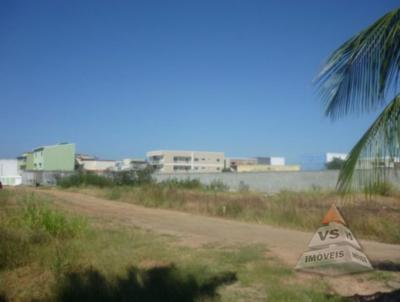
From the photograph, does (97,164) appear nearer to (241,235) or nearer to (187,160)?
(187,160)

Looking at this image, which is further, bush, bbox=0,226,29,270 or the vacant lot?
bush, bbox=0,226,29,270

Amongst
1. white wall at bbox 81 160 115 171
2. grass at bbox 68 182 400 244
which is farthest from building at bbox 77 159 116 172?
grass at bbox 68 182 400 244

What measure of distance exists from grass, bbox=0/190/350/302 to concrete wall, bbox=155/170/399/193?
26.0 meters

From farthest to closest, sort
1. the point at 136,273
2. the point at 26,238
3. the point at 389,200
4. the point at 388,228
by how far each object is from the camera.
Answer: the point at 389,200 → the point at 388,228 → the point at 26,238 → the point at 136,273

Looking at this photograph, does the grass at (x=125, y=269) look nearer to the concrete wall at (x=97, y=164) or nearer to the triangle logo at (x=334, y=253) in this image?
the triangle logo at (x=334, y=253)

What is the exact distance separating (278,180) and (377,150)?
3460 centimetres

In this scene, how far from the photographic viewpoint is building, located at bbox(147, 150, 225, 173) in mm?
109000

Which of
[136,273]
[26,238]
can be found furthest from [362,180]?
[26,238]

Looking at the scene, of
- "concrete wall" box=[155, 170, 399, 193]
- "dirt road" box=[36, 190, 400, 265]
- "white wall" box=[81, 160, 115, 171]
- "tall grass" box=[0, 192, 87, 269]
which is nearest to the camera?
"tall grass" box=[0, 192, 87, 269]

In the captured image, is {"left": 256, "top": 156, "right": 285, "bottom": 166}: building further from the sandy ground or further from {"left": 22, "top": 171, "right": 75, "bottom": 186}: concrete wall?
the sandy ground

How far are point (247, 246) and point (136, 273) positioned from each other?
3435 millimetres

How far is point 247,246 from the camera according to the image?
9578mm

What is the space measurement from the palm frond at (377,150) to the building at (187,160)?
334 ft

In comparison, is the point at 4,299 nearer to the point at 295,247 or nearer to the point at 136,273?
the point at 136,273
